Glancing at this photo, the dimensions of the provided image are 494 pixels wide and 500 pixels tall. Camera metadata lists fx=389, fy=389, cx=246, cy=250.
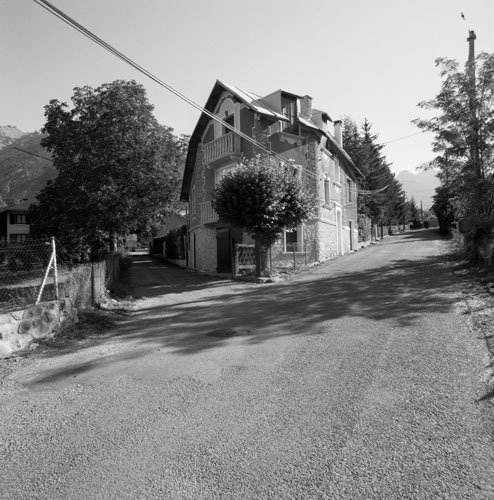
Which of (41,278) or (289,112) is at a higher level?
(289,112)

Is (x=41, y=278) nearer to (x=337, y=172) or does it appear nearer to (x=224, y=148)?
(x=224, y=148)

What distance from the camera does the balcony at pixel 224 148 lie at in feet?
64.7

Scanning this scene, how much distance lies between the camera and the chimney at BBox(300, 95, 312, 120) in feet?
74.1

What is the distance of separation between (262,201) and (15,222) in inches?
2018

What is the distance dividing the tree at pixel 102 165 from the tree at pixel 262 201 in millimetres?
6350

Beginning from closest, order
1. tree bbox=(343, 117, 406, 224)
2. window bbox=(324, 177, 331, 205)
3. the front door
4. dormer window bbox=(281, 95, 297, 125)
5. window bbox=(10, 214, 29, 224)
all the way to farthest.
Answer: dormer window bbox=(281, 95, 297, 125) < the front door < window bbox=(324, 177, 331, 205) < tree bbox=(343, 117, 406, 224) < window bbox=(10, 214, 29, 224)

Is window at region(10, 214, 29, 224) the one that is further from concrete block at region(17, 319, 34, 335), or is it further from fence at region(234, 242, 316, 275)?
concrete block at region(17, 319, 34, 335)

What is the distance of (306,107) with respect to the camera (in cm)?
2281

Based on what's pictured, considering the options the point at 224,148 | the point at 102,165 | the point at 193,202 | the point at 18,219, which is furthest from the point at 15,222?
the point at 224,148

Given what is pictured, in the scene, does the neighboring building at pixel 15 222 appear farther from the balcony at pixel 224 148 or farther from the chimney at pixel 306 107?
the chimney at pixel 306 107

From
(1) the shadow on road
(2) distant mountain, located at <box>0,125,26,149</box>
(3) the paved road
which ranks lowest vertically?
(3) the paved road

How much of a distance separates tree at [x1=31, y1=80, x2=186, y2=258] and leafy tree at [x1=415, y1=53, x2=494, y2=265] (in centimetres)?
1352

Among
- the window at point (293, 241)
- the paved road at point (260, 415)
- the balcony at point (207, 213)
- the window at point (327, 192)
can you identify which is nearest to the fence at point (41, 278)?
the paved road at point (260, 415)

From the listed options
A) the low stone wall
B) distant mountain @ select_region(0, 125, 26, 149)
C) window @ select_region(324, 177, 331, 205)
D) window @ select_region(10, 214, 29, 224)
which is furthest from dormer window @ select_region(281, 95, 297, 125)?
window @ select_region(10, 214, 29, 224)
